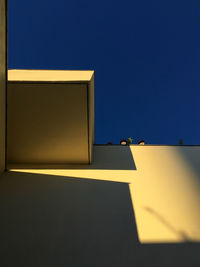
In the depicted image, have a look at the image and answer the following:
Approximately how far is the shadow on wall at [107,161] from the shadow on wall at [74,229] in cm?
71

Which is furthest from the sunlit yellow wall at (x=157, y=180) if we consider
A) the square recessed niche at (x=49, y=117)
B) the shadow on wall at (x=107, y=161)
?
the square recessed niche at (x=49, y=117)

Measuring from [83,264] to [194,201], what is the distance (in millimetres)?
2167

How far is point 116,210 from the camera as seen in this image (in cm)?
299

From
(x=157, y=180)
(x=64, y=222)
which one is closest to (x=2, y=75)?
(x=64, y=222)

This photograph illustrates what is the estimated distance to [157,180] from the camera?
3.93 m

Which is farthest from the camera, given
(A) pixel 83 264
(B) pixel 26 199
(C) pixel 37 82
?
(C) pixel 37 82

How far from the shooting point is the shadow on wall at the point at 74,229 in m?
2.21

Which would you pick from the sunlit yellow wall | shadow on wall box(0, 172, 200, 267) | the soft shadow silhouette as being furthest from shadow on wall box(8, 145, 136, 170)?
shadow on wall box(0, 172, 200, 267)

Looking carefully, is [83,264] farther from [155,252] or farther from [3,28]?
[3,28]

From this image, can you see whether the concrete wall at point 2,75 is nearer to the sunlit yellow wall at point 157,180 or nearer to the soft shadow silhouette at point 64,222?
the soft shadow silhouette at point 64,222

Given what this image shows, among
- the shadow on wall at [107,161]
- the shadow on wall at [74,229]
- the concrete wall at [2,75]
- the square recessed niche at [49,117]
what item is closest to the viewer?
the shadow on wall at [74,229]

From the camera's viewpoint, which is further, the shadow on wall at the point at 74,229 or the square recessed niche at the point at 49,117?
the square recessed niche at the point at 49,117

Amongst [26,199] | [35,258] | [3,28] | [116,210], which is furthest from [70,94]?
[35,258]

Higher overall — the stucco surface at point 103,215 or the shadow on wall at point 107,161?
the shadow on wall at point 107,161
